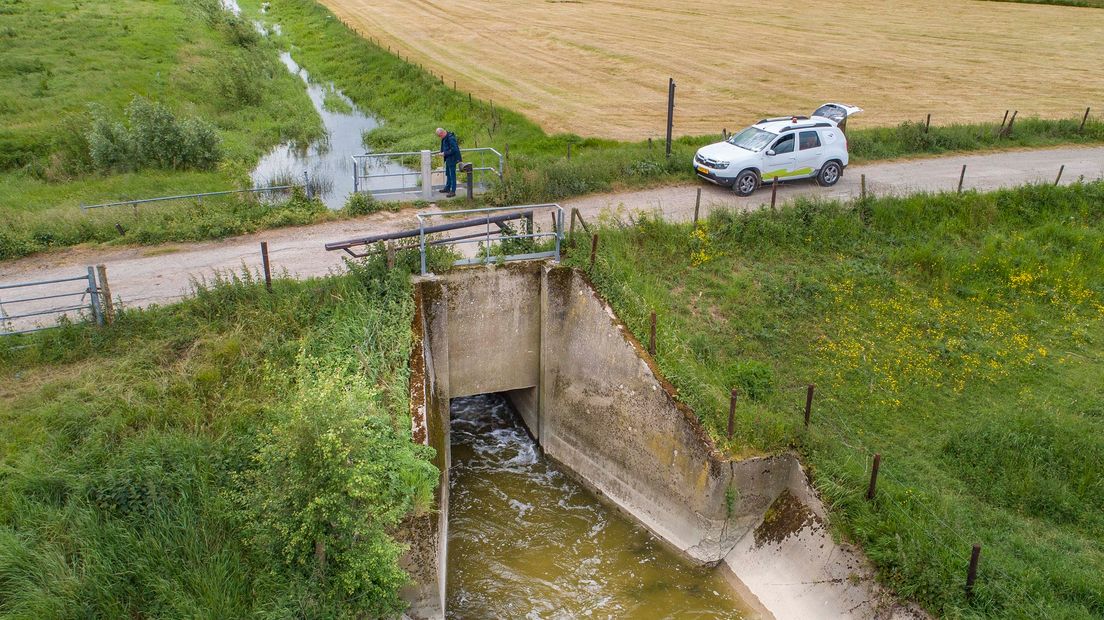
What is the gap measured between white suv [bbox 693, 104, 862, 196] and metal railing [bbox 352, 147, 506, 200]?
18.9 feet

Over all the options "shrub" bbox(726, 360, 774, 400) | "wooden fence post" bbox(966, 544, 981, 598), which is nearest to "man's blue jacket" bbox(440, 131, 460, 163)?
"shrub" bbox(726, 360, 774, 400)

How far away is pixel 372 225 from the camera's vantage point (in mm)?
18328

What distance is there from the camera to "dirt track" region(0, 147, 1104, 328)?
1564 cm

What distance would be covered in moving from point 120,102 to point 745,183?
81.4 ft

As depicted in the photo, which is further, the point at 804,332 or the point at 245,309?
the point at 804,332

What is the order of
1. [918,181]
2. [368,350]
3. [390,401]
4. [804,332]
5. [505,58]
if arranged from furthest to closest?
[505,58], [918,181], [804,332], [368,350], [390,401]

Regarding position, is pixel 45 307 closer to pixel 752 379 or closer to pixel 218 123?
pixel 752 379

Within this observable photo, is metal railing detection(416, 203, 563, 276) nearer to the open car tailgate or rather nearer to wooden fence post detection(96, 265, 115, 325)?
wooden fence post detection(96, 265, 115, 325)

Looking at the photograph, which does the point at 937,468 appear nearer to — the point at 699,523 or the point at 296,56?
the point at 699,523

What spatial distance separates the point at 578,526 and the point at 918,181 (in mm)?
14274

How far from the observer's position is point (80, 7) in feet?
160

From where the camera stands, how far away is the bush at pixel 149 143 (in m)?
23.5

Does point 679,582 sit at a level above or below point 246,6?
below

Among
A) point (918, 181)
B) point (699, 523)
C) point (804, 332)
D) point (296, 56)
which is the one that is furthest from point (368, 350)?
point (296, 56)
